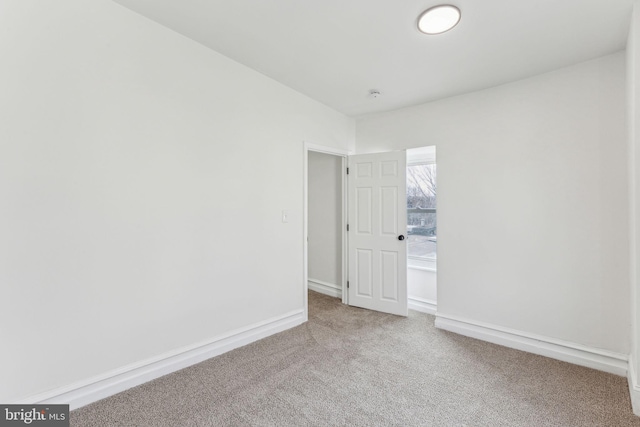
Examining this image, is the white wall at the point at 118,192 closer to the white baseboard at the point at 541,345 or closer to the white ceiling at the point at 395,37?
the white ceiling at the point at 395,37

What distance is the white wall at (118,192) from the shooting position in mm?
1658

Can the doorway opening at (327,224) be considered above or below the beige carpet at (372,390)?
above

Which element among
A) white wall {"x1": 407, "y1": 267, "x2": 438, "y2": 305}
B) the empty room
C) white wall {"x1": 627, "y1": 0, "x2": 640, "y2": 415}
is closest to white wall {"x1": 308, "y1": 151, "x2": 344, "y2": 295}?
the empty room

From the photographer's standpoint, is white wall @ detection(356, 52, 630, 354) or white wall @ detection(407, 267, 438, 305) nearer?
white wall @ detection(356, 52, 630, 354)

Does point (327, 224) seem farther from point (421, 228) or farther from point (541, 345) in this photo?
point (541, 345)

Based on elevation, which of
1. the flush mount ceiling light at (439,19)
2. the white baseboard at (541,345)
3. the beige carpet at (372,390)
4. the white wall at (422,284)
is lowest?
the beige carpet at (372,390)

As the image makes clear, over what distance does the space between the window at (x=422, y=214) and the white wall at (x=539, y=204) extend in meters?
0.77

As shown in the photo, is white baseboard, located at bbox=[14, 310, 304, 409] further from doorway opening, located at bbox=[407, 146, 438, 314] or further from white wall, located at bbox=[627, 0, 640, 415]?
white wall, located at bbox=[627, 0, 640, 415]

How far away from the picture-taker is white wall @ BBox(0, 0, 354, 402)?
166cm

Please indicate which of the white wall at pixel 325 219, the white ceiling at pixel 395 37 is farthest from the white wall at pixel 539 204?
the white wall at pixel 325 219

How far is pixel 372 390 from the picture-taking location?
2059mm

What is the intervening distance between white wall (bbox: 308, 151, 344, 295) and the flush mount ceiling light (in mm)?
2221

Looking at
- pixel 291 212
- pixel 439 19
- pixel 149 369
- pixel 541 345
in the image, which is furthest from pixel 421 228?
pixel 149 369

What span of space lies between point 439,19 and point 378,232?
2.36 m
